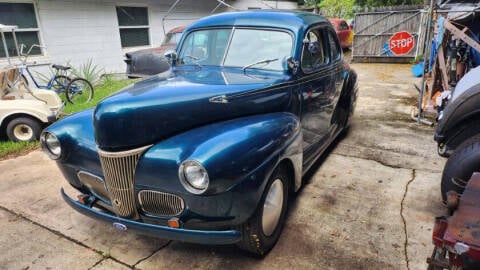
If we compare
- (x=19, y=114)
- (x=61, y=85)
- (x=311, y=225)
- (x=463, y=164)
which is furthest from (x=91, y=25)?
(x=463, y=164)

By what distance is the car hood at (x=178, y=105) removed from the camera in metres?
2.40

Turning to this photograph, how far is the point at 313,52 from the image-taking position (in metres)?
3.64

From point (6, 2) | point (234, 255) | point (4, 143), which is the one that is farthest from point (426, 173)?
point (6, 2)

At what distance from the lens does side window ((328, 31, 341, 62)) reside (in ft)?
14.4

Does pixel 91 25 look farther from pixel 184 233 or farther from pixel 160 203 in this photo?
pixel 184 233

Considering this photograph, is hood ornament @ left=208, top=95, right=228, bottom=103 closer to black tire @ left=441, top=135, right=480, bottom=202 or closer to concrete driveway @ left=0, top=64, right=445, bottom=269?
concrete driveway @ left=0, top=64, right=445, bottom=269

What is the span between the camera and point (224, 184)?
7.12 ft

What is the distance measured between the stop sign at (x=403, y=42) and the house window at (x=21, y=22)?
35.2 feet

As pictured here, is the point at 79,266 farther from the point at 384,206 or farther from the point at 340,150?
the point at 340,150

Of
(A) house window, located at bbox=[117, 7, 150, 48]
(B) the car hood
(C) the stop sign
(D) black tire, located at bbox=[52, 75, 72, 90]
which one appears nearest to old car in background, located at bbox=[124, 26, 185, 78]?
(D) black tire, located at bbox=[52, 75, 72, 90]

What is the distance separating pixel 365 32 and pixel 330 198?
1039 cm

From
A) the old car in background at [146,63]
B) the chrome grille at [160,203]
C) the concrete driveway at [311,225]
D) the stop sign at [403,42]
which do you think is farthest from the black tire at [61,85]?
the stop sign at [403,42]

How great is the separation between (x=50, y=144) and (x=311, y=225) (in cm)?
236

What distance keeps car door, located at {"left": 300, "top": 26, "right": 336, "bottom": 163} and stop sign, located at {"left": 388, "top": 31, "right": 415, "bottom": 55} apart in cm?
865
